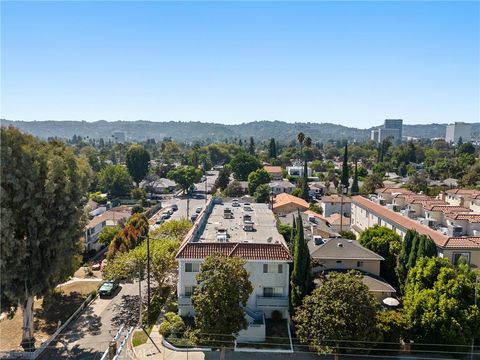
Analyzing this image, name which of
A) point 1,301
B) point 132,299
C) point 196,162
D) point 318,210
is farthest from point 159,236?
point 196,162

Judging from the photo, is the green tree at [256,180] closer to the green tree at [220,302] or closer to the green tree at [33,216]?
the green tree at [33,216]

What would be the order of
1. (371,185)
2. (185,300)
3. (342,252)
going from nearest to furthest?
(185,300), (342,252), (371,185)

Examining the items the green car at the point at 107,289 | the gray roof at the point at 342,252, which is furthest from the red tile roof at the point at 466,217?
the green car at the point at 107,289

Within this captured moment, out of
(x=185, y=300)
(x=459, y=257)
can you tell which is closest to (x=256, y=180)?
(x=459, y=257)

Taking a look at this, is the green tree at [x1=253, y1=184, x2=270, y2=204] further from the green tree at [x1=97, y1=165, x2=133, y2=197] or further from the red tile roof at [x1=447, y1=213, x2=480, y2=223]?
the red tile roof at [x1=447, y1=213, x2=480, y2=223]

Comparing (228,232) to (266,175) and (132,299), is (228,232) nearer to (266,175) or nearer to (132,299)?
(132,299)

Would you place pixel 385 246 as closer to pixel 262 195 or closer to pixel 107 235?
pixel 107 235

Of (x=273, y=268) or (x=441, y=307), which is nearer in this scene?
(x=441, y=307)
